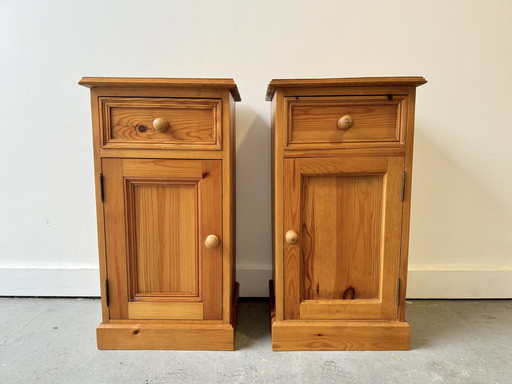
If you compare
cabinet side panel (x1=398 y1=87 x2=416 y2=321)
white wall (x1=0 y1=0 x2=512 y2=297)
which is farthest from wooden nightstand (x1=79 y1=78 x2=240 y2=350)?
cabinet side panel (x1=398 y1=87 x2=416 y2=321)

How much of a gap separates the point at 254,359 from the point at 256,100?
1.05 meters

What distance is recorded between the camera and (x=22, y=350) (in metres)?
1.06

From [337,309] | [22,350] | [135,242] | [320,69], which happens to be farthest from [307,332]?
[320,69]

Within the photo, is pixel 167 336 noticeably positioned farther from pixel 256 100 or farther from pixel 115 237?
pixel 256 100

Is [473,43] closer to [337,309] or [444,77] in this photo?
[444,77]

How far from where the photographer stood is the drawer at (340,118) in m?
0.98

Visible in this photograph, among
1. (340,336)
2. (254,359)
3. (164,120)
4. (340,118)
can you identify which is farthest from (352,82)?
(254,359)

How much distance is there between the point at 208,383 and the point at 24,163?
1303mm

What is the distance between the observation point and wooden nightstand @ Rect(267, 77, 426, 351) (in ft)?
3.21

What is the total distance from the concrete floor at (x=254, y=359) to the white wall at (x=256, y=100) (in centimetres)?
26

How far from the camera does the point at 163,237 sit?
3.39 feet

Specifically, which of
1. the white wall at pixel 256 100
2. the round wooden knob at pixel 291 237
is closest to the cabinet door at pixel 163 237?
the round wooden knob at pixel 291 237

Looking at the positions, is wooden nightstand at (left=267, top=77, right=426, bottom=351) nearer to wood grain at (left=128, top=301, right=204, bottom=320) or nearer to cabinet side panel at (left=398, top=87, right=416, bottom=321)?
cabinet side panel at (left=398, top=87, right=416, bottom=321)

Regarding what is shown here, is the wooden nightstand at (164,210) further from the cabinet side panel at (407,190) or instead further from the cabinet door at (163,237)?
the cabinet side panel at (407,190)
